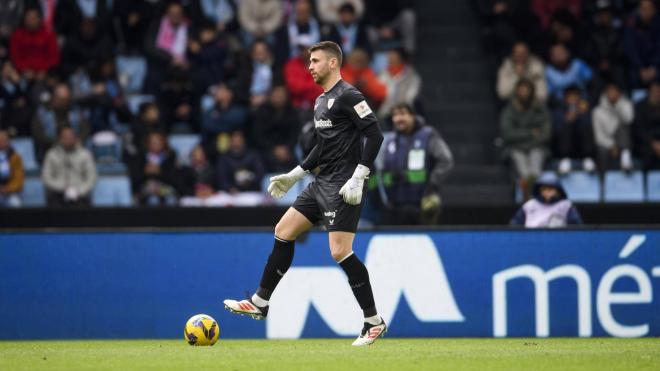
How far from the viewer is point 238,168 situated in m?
16.3

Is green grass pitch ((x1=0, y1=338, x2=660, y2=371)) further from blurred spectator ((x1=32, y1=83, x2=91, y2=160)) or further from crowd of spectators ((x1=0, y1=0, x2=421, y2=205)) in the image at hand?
blurred spectator ((x1=32, y1=83, x2=91, y2=160))

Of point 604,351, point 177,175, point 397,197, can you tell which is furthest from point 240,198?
point 604,351

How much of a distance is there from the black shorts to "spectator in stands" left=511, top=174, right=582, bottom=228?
4.03 metres

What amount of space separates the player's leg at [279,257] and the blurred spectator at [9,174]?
7.69m

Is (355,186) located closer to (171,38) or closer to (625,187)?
(625,187)

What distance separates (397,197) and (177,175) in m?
4.10

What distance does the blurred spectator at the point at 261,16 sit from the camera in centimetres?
1834

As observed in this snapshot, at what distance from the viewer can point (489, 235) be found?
475 inches

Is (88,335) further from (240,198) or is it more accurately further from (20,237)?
(240,198)

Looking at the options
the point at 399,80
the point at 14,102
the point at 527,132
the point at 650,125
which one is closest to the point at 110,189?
the point at 14,102

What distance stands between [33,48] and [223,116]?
320 centimetres

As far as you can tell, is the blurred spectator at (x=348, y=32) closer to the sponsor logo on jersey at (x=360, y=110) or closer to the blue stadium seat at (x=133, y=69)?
the blue stadium seat at (x=133, y=69)

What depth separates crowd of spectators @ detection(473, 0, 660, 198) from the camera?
1653 cm

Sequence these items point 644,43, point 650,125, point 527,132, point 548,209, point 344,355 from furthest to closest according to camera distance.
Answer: point 644,43
point 650,125
point 527,132
point 548,209
point 344,355
